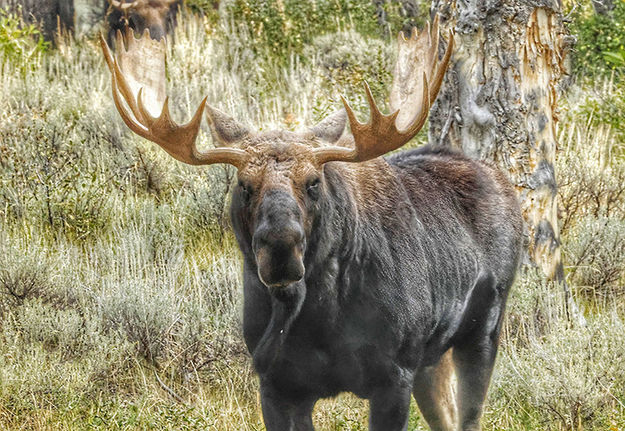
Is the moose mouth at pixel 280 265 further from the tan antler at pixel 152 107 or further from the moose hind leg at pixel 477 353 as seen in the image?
the moose hind leg at pixel 477 353

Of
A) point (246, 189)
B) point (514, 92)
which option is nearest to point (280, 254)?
point (246, 189)

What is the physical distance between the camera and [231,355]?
5.84 metres

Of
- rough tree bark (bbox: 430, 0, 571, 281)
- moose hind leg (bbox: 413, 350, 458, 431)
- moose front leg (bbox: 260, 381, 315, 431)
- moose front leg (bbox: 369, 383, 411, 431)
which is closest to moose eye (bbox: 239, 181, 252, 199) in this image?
moose front leg (bbox: 260, 381, 315, 431)

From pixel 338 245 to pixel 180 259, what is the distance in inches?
118

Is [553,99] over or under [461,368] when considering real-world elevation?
over

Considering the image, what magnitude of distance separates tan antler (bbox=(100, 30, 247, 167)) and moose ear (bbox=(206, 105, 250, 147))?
14 centimetres

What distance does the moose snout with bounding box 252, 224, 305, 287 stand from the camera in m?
3.53

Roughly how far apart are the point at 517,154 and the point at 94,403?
9.97 ft

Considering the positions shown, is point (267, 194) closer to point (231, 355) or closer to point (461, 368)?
point (461, 368)

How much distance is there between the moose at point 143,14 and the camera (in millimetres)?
12953

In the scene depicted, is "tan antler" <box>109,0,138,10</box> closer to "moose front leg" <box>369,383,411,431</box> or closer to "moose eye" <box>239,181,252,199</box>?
"moose eye" <box>239,181,252,199</box>

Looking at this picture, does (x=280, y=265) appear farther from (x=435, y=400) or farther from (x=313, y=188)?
(x=435, y=400)

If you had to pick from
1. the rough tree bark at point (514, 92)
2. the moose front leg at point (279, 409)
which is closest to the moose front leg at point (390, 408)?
the moose front leg at point (279, 409)

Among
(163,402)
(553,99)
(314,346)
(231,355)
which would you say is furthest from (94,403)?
(553,99)
